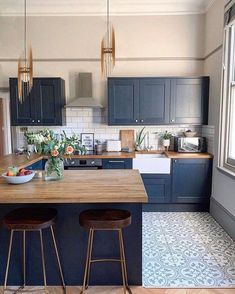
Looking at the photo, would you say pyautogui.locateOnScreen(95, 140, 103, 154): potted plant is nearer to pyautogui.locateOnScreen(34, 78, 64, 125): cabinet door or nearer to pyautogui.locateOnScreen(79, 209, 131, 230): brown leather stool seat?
pyautogui.locateOnScreen(34, 78, 64, 125): cabinet door

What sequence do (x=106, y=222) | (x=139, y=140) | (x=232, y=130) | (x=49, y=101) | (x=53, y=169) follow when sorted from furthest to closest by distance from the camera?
1. (x=139, y=140)
2. (x=49, y=101)
3. (x=232, y=130)
4. (x=53, y=169)
5. (x=106, y=222)

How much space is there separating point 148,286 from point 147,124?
269 centimetres

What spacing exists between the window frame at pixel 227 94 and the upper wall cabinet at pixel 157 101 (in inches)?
27.9

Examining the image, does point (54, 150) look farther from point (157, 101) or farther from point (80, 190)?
point (157, 101)

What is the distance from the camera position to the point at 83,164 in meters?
4.36

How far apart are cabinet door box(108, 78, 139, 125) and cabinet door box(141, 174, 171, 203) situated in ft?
3.26

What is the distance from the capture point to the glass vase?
247 cm

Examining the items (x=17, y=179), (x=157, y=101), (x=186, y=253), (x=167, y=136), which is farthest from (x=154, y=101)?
(x=17, y=179)

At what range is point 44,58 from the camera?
4.79 metres

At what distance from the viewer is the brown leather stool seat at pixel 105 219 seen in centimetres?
198

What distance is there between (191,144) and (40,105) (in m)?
2.71

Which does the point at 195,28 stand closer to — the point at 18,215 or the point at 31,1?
the point at 31,1

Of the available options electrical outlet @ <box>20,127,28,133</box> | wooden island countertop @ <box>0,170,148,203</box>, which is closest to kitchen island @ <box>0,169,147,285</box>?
wooden island countertop @ <box>0,170,148,203</box>

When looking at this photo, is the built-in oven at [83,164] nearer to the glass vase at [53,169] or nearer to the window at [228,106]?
the glass vase at [53,169]
